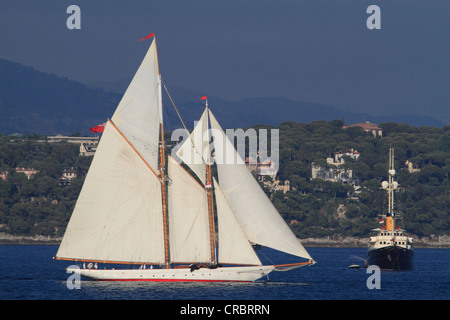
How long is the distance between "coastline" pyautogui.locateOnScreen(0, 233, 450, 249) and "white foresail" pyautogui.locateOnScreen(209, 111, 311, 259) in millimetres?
121042

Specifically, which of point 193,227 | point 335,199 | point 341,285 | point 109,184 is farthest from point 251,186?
point 335,199

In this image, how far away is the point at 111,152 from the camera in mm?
61906

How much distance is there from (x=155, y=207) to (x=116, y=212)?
2.77 metres

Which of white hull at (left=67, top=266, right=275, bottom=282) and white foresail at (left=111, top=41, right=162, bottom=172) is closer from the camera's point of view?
white hull at (left=67, top=266, right=275, bottom=282)

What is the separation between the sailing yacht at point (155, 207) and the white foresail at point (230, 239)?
65 millimetres

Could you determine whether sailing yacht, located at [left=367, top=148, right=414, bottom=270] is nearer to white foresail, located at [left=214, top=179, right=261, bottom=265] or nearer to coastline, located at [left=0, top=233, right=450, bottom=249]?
white foresail, located at [left=214, top=179, right=261, bottom=265]

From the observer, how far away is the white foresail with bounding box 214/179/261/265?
6062cm

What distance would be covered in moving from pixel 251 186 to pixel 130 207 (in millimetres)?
8538

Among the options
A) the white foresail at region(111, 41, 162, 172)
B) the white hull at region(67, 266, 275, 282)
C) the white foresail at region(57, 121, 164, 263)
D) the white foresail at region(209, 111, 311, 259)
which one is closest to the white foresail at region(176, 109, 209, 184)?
the white foresail at region(209, 111, 311, 259)

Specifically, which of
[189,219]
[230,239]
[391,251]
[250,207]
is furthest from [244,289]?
[391,251]

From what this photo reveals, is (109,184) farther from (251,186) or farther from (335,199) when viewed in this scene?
(335,199)

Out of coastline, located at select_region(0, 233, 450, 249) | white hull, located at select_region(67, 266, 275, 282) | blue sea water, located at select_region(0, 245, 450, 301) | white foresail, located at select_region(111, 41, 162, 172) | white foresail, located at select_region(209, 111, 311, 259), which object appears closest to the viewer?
blue sea water, located at select_region(0, 245, 450, 301)

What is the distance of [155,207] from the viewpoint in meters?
63.3

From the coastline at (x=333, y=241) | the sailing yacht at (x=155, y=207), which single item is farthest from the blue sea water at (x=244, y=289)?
the coastline at (x=333, y=241)
